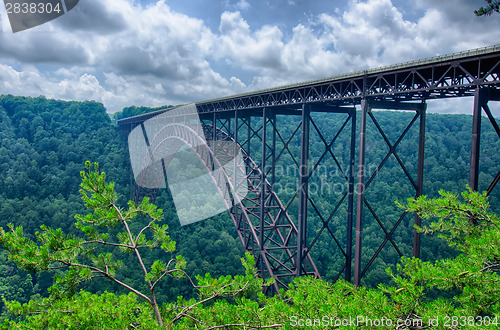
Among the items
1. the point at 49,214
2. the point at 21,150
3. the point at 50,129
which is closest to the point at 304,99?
the point at 49,214

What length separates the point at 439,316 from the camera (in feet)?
10.8

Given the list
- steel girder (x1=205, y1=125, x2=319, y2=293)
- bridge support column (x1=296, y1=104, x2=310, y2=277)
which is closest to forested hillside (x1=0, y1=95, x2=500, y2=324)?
steel girder (x1=205, y1=125, x2=319, y2=293)

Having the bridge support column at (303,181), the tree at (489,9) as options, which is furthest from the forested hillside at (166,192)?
the tree at (489,9)

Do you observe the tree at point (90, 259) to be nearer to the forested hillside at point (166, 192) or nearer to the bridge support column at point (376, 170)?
the bridge support column at point (376, 170)

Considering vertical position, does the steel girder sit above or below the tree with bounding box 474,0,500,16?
below

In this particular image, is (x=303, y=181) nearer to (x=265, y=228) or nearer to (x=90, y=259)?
(x=265, y=228)

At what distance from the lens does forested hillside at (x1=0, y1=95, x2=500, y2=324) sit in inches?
1127

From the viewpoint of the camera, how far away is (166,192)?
1499 inches

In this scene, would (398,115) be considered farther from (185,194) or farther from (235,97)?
(235,97)

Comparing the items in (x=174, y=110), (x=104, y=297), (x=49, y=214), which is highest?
(x=174, y=110)

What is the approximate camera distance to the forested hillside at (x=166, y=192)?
93.9 ft

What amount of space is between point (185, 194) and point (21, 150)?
2389cm

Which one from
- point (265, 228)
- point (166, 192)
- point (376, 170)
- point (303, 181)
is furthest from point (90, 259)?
point (166, 192)

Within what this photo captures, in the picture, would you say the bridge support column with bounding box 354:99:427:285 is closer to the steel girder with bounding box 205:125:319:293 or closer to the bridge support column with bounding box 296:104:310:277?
the bridge support column with bounding box 296:104:310:277
